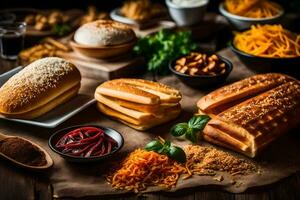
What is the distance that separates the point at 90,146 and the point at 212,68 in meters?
0.97

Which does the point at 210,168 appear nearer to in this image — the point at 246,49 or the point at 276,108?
the point at 276,108

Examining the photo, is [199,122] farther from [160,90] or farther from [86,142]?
[86,142]

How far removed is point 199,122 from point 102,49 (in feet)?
3.06

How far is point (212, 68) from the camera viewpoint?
125 inches

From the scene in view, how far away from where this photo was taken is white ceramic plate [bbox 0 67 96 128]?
2.72m

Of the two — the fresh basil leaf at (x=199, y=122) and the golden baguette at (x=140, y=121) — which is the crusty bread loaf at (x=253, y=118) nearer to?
the fresh basil leaf at (x=199, y=122)

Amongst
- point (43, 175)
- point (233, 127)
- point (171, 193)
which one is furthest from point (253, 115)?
point (43, 175)

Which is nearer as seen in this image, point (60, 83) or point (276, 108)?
point (276, 108)

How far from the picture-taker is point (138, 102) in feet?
9.07

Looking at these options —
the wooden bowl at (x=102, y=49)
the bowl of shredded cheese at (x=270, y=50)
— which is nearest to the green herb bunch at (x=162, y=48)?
the wooden bowl at (x=102, y=49)

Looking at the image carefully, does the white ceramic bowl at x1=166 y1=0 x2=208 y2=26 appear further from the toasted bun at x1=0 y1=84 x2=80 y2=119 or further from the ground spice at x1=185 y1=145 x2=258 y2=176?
the ground spice at x1=185 y1=145 x2=258 y2=176

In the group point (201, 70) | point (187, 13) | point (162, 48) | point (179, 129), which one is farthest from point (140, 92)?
point (187, 13)

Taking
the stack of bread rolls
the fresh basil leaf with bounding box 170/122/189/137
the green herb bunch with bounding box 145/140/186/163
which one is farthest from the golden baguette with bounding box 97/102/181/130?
the green herb bunch with bounding box 145/140/186/163

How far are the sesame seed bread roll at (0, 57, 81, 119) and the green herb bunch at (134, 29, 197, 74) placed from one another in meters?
0.58
